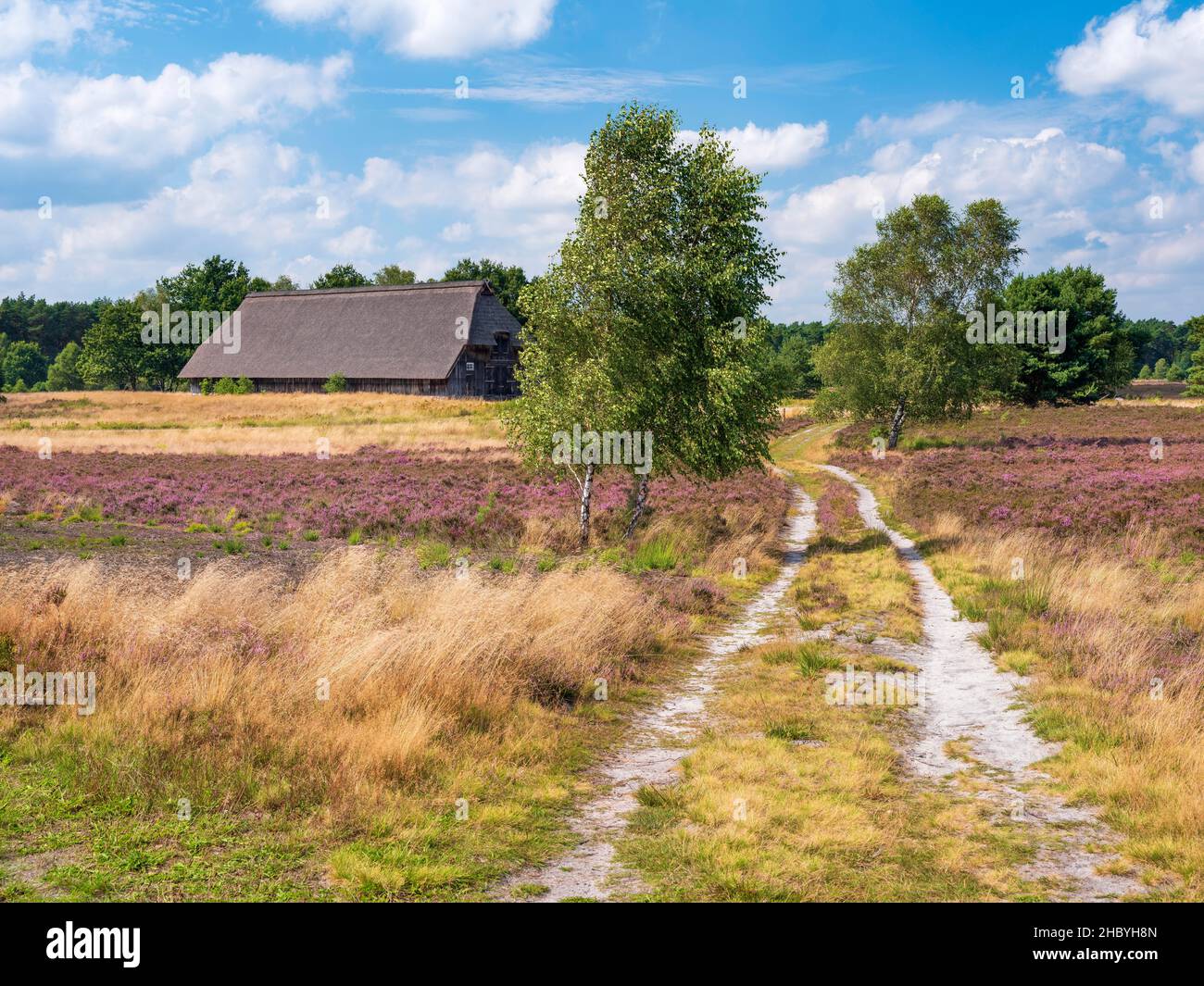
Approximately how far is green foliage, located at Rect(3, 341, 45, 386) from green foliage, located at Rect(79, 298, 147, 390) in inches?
1571

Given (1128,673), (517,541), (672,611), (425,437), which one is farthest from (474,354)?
(1128,673)

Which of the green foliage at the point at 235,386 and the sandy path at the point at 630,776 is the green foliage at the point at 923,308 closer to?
the sandy path at the point at 630,776

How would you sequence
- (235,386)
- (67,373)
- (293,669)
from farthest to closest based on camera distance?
(67,373) → (235,386) → (293,669)

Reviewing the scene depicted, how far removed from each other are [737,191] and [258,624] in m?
15.8

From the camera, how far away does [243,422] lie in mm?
62156

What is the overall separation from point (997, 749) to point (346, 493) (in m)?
24.7

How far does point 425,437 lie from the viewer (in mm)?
51875

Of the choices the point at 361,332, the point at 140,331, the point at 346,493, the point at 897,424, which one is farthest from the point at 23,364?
the point at 897,424

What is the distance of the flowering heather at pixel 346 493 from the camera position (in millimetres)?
25203

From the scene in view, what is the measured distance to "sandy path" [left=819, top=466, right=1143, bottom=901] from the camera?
665 centimetres

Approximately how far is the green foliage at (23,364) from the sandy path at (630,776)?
5775 inches

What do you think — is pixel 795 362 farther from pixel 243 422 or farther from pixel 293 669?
pixel 293 669
